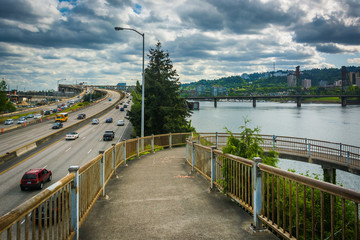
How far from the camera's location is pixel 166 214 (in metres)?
6.13

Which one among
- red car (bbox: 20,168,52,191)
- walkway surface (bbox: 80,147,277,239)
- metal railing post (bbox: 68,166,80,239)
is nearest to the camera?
metal railing post (bbox: 68,166,80,239)

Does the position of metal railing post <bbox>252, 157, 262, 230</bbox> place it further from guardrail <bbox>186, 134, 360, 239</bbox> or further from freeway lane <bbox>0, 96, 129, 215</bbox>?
freeway lane <bbox>0, 96, 129, 215</bbox>

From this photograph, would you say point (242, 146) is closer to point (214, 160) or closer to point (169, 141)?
point (214, 160)

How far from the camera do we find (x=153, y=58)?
40219mm

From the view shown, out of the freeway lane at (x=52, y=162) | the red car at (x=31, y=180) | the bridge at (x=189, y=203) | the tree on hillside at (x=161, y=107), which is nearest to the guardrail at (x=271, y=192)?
the bridge at (x=189, y=203)

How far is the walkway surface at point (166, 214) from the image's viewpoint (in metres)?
→ 5.08

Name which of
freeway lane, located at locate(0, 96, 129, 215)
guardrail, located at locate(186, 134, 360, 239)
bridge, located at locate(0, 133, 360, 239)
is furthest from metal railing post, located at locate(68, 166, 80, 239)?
freeway lane, located at locate(0, 96, 129, 215)

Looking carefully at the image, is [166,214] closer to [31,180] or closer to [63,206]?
[63,206]

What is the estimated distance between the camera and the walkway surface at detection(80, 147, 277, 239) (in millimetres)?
5082

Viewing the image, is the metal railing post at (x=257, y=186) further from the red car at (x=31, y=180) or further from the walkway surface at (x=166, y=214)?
the red car at (x=31, y=180)

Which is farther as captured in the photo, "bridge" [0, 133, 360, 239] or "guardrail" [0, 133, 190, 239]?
"bridge" [0, 133, 360, 239]

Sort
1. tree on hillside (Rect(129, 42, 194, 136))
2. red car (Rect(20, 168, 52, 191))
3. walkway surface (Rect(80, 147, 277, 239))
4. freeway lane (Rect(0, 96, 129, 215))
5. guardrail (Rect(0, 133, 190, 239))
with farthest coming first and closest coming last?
tree on hillside (Rect(129, 42, 194, 136)) → red car (Rect(20, 168, 52, 191)) → freeway lane (Rect(0, 96, 129, 215)) → walkway surface (Rect(80, 147, 277, 239)) → guardrail (Rect(0, 133, 190, 239))

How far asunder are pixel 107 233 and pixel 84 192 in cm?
98

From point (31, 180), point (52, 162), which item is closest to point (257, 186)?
point (31, 180)
